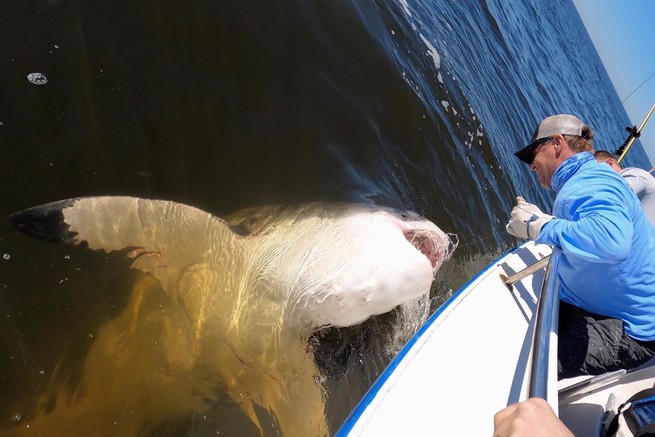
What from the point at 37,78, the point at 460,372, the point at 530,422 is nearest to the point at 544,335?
the point at 460,372

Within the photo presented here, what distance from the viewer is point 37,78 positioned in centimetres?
366

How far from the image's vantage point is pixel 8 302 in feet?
9.61

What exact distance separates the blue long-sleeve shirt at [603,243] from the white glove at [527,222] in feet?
0.55

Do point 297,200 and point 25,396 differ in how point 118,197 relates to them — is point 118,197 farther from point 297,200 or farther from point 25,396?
point 297,200

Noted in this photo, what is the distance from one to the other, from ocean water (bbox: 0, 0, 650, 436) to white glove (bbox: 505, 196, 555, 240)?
1.12 m

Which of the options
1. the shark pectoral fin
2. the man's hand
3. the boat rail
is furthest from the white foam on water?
the man's hand

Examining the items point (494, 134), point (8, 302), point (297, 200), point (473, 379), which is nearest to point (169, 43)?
point (297, 200)

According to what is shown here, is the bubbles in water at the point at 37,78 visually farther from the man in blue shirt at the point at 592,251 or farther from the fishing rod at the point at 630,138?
the fishing rod at the point at 630,138

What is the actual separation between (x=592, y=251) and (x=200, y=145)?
323cm

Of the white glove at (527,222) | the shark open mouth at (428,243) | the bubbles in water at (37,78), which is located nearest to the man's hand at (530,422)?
the shark open mouth at (428,243)

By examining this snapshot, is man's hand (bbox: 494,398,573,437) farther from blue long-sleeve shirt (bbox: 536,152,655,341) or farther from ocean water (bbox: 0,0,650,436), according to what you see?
ocean water (bbox: 0,0,650,436)

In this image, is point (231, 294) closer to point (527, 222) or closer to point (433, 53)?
point (527, 222)

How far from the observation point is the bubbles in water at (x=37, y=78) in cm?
362

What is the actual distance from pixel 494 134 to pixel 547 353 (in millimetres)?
10086
